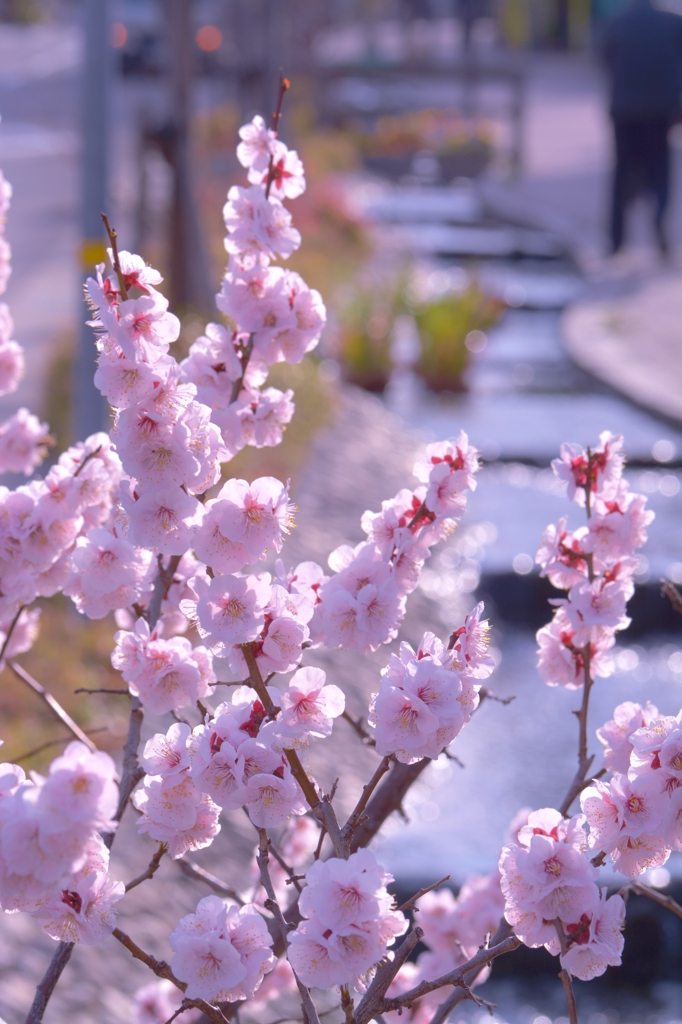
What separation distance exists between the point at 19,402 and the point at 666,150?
7084 mm

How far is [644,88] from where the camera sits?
11.4 meters

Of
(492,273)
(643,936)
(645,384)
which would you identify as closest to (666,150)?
(492,273)

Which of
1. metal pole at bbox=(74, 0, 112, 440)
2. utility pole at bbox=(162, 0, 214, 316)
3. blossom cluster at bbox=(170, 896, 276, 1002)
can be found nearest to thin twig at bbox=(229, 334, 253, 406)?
blossom cluster at bbox=(170, 896, 276, 1002)

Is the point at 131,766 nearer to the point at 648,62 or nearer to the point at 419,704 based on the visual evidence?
the point at 419,704

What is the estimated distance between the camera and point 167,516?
125cm

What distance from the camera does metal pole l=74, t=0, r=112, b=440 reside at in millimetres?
4676

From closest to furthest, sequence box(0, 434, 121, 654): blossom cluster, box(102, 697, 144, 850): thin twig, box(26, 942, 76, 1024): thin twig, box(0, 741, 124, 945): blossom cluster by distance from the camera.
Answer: box(0, 741, 124, 945): blossom cluster → box(26, 942, 76, 1024): thin twig → box(102, 697, 144, 850): thin twig → box(0, 434, 121, 654): blossom cluster

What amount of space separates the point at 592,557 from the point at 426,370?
802 cm

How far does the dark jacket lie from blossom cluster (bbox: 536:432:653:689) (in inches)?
425

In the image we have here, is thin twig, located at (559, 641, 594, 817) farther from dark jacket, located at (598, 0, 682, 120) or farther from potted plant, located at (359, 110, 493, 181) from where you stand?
potted plant, located at (359, 110, 493, 181)

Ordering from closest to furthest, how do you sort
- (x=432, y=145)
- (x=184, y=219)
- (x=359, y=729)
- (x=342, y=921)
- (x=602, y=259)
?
(x=342, y=921) → (x=359, y=729) → (x=184, y=219) → (x=602, y=259) → (x=432, y=145)

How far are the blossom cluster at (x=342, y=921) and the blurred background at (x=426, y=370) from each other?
85 cm

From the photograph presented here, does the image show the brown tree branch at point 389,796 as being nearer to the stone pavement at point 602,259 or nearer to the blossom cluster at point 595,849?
the blossom cluster at point 595,849

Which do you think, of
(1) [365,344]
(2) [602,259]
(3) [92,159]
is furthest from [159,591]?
(2) [602,259]
